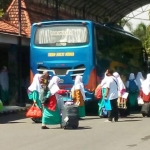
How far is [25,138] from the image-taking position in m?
15.0

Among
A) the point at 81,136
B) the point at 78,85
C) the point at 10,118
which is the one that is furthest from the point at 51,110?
the point at 10,118

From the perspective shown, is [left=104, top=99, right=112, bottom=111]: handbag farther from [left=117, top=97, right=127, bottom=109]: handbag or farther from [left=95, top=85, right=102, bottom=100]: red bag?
[left=117, top=97, right=127, bottom=109]: handbag

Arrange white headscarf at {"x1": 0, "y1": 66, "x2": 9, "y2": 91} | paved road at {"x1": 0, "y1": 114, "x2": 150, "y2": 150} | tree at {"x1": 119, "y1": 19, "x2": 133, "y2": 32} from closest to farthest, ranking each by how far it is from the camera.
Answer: paved road at {"x1": 0, "y1": 114, "x2": 150, "y2": 150} → white headscarf at {"x1": 0, "y1": 66, "x2": 9, "y2": 91} → tree at {"x1": 119, "y1": 19, "x2": 133, "y2": 32}

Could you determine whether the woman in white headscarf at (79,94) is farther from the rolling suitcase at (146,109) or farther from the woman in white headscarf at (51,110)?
the woman in white headscarf at (51,110)

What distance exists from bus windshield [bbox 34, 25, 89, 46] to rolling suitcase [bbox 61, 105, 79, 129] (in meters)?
5.66

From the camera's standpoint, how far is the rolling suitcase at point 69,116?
16.8m

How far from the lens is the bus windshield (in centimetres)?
2216

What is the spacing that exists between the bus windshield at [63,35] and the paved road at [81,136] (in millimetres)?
3834

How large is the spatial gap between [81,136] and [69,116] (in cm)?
168

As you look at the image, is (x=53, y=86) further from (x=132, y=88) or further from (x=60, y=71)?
(x=132, y=88)

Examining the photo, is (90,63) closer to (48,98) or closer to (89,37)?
(89,37)

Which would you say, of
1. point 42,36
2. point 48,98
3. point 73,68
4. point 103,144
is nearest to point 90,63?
point 73,68

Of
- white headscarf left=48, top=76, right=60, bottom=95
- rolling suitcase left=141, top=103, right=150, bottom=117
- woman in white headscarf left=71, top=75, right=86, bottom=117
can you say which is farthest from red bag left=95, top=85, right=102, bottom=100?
white headscarf left=48, top=76, right=60, bottom=95

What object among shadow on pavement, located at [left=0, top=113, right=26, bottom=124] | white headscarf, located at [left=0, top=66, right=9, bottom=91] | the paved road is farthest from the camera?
white headscarf, located at [left=0, top=66, right=9, bottom=91]
